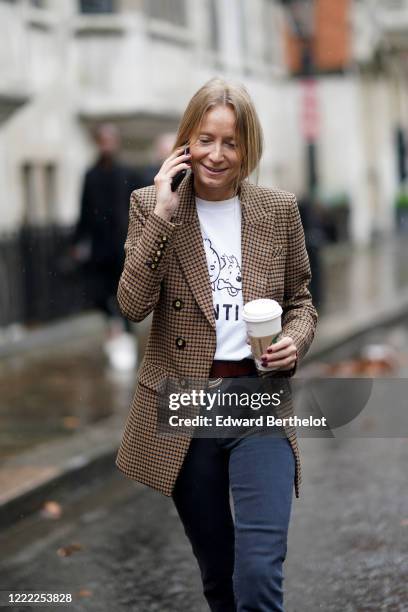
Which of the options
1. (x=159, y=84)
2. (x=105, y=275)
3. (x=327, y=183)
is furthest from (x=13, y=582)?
(x=327, y=183)

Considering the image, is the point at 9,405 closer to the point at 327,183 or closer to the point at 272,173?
the point at 272,173

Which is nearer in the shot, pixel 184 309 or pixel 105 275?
pixel 184 309

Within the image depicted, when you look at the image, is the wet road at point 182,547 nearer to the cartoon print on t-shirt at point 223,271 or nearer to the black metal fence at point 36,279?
the cartoon print on t-shirt at point 223,271

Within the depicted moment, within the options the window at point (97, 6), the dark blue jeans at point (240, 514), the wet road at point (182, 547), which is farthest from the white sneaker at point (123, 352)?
the window at point (97, 6)

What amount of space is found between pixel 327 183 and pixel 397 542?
30.4 m

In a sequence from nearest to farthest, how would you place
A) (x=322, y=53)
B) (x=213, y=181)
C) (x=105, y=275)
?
(x=213, y=181)
(x=105, y=275)
(x=322, y=53)

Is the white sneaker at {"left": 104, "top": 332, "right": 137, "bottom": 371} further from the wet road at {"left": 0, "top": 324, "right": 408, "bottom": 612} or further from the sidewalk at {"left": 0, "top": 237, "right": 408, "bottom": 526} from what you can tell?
the wet road at {"left": 0, "top": 324, "right": 408, "bottom": 612}

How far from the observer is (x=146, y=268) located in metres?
3.47

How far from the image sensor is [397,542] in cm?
566

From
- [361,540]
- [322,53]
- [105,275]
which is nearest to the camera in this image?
[361,540]

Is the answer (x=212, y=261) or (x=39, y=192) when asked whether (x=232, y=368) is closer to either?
(x=212, y=261)

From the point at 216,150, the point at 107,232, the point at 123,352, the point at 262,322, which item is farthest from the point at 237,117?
the point at 123,352

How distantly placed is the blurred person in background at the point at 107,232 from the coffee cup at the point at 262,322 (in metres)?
7.19

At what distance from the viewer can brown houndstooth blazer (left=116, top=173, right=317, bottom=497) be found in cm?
350
